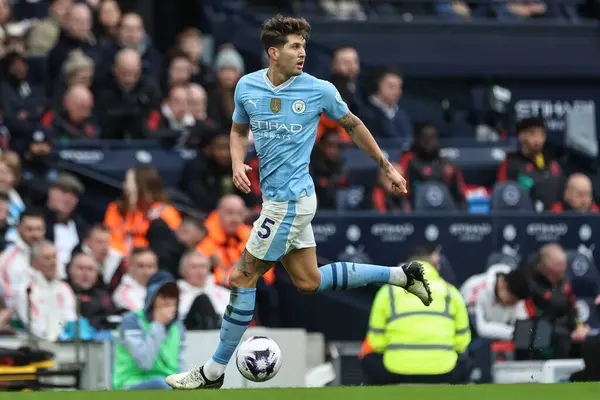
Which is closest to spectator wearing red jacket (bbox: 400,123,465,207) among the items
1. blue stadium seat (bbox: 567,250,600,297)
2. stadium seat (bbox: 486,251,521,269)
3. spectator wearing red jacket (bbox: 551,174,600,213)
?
spectator wearing red jacket (bbox: 551,174,600,213)

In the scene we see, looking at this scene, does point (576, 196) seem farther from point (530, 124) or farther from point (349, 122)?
point (349, 122)

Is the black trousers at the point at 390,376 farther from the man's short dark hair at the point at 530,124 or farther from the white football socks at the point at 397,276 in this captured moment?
the man's short dark hair at the point at 530,124

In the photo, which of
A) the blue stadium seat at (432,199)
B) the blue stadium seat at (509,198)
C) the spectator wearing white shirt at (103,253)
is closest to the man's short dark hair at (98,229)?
→ the spectator wearing white shirt at (103,253)

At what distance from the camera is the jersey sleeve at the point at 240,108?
8.34m

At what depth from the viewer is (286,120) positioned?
8211 mm

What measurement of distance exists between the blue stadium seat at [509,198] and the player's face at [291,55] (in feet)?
19.4

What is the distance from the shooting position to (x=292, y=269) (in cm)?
845

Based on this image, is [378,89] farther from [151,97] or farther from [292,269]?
[292,269]

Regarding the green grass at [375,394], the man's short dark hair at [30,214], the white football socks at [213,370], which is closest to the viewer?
the green grass at [375,394]

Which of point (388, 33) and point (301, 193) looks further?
point (388, 33)

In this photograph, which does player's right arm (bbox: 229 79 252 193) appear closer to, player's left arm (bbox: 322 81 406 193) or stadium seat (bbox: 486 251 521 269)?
player's left arm (bbox: 322 81 406 193)

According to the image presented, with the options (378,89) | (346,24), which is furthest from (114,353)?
(346,24)

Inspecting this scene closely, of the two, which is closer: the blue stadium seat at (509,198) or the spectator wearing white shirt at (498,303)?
the spectator wearing white shirt at (498,303)

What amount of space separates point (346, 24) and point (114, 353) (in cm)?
810
